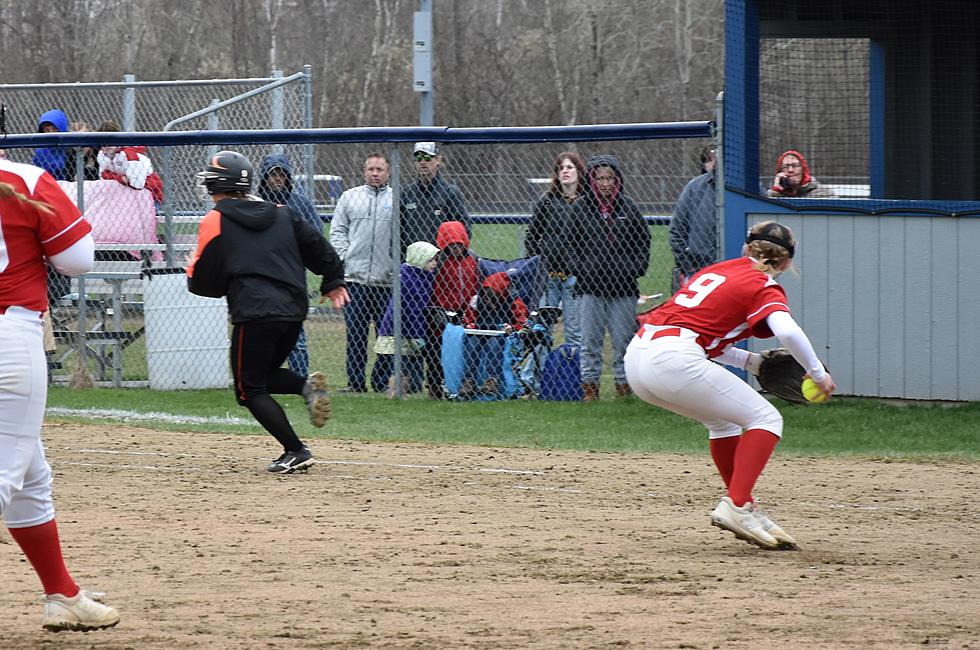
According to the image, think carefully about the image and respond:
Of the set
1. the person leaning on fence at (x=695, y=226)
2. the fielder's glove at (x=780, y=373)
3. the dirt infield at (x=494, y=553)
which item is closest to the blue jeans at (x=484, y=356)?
the person leaning on fence at (x=695, y=226)

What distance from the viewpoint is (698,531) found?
7.16m

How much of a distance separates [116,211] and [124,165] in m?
0.42

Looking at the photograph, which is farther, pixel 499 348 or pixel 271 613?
pixel 499 348

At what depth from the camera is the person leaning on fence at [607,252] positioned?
11172 mm

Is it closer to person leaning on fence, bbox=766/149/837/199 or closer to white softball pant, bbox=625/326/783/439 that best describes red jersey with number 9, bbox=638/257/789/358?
white softball pant, bbox=625/326/783/439

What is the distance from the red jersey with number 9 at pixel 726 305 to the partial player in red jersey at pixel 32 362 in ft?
9.25

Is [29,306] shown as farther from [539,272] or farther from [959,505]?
[539,272]

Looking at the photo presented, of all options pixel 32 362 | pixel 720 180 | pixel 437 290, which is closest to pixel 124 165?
pixel 437 290

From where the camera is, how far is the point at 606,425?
1067 cm

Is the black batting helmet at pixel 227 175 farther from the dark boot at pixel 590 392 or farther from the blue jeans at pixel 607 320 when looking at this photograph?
the dark boot at pixel 590 392

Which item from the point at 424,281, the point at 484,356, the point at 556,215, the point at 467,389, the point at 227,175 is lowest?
the point at 467,389

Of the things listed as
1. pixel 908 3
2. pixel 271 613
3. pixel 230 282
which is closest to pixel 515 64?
pixel 908 3

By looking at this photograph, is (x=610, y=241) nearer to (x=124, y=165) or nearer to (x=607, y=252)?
(x=607, y=252)

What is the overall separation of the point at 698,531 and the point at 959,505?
1.72m
